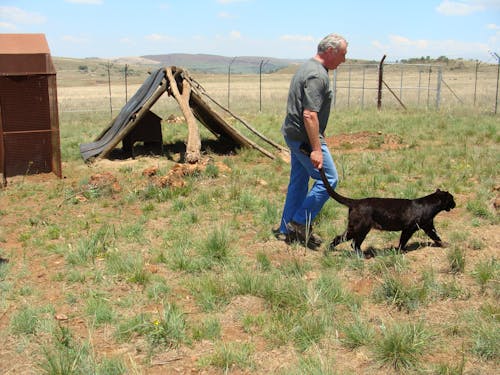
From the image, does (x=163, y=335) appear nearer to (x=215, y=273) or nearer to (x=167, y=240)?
(x=215, y=273)

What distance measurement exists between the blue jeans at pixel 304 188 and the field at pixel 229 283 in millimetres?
341

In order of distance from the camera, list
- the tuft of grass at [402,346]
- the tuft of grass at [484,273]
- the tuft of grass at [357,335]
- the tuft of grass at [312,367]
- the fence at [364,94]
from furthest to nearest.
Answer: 1. the fence at [364,94]
2. the tuft of grass at [484,273]
3. the tuft of grass at [357,335]
4. the tuft of grass at [402,346]
5. the tuft of grass at [312,367]

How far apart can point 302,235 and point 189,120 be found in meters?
4.59

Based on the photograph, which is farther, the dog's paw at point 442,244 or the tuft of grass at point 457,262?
the dog's paw at point 442,244

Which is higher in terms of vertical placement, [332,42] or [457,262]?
[332,42]

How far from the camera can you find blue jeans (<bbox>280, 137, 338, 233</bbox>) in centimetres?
530

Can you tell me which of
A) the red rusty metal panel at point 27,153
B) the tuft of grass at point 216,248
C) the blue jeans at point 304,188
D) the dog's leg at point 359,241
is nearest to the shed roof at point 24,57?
the red rusty metal panel at point 27,153

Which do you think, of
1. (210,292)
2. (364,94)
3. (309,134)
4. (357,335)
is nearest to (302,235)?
(309,134)

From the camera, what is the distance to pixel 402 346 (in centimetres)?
340

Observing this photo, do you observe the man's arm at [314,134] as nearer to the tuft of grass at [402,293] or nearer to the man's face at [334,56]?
the man's face at [334,56]

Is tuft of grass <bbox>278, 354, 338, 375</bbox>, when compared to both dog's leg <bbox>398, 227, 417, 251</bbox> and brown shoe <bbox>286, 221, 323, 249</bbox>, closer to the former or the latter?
dog's leg <bbox>398, 227, 417, 251</bbox>

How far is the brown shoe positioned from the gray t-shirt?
0.92m

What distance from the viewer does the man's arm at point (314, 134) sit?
4973 mm

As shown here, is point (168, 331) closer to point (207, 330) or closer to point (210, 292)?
point (207, 330)
